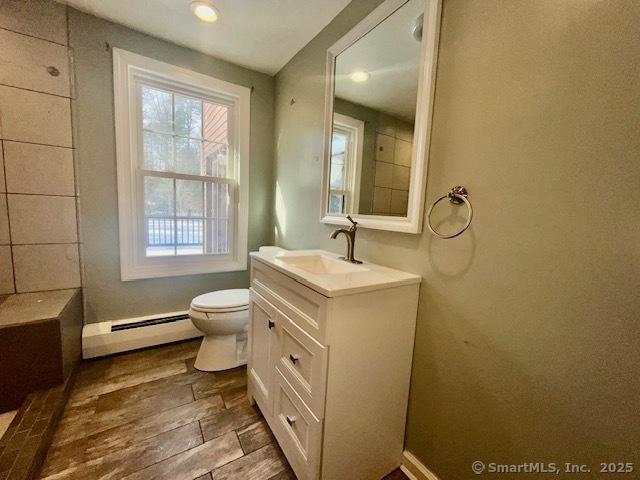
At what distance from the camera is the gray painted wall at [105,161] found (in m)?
1.63

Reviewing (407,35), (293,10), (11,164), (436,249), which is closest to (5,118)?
(11,164)

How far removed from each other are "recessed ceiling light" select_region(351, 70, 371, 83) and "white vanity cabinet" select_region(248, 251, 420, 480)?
1.01 meters

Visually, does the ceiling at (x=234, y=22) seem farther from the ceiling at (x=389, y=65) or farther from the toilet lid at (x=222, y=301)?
the toilet lid at (x=222, y=301)

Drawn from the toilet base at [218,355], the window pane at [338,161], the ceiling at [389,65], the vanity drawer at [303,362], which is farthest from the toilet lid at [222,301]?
the ceiling at [389,65]

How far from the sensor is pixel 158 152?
1.93 metres

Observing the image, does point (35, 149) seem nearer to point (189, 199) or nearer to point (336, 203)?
point (189, 199)

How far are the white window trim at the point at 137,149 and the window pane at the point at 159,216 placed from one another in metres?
0.05

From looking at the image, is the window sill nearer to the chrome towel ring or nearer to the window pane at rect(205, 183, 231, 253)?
the window pane at rect(205, 183, 231, 253)

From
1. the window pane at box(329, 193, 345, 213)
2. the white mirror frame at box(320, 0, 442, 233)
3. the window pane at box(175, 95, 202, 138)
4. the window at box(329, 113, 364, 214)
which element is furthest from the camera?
the window pane at box(175, 95, 202, 138)

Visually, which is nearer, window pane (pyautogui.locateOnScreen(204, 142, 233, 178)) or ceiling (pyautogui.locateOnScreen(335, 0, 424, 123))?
ceiling (pyautogui.locateOnScreen(335, 0, 424, 123))

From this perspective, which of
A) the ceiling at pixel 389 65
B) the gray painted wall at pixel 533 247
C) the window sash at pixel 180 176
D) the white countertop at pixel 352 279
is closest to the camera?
the gray painted wall at pixel 533 247

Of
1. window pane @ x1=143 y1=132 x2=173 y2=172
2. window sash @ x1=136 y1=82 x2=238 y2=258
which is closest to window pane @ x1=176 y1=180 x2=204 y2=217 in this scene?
window sash @ x1=136 y1=82 x2=238 y2=258

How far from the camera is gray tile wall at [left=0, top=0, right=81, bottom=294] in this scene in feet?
Result: 4.78

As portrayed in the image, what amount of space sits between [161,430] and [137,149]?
1804 mm
